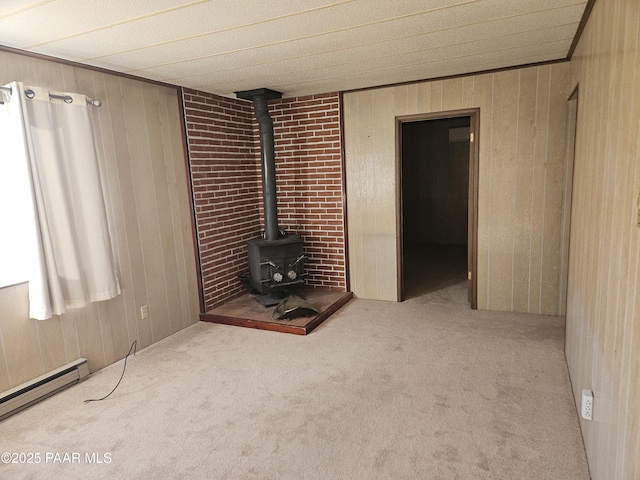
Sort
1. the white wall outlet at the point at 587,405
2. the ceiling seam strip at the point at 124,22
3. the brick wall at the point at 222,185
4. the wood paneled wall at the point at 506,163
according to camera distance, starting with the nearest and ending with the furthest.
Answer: the white wall outlet at the point at 587,405 < the ceiling seam strip at the point at 124,22 < the wood paneled wall at the point at 506,163 < the brick wall at the point at 222,185

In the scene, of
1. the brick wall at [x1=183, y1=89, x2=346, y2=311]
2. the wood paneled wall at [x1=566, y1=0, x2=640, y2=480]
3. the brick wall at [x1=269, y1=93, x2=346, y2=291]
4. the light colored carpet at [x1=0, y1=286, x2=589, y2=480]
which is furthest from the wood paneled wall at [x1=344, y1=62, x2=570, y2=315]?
the wood paneled wall at [x1=566, y1=0, x2=640, y2=480]

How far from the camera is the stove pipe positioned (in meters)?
4.03

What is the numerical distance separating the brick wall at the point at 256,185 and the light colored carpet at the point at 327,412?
3.40 ft

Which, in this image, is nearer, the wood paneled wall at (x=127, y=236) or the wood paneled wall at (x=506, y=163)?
the wood paneled wall at (x=127, y=236)

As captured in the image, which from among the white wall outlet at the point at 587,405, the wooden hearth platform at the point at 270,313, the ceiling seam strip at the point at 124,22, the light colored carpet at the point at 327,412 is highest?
the ceiling seam strip at the point at 124,22

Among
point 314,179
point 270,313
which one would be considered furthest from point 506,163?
point 270,313

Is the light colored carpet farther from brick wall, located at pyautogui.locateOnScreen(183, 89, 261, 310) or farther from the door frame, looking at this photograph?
brick wall, located at pyautogui.locateOnScreen(183, 89, 261, 310)

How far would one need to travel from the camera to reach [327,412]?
2395mm

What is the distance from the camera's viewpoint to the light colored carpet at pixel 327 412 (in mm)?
1975

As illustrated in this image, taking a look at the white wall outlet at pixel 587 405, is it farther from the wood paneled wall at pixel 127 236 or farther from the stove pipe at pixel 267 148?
the wood paneled wall at pixel 127 236

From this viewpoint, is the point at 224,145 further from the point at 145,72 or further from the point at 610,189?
the point at 610,189

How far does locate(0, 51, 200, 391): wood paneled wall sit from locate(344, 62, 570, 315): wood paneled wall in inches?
74.7

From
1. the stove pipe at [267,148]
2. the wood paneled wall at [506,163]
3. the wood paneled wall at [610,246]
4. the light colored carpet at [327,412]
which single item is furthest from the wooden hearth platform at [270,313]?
the wood paneled wall at [610,246]

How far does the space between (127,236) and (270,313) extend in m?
1.44
